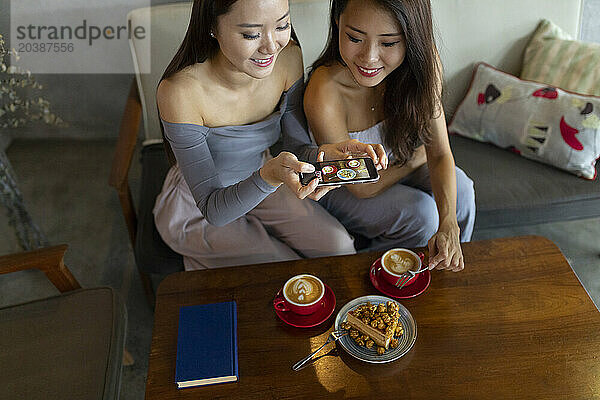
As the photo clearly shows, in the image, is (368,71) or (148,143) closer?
(368,71)

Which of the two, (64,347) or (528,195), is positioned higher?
(528,195)

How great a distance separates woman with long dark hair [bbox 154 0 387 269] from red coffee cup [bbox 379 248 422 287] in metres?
0.24

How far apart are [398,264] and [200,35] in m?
0.76

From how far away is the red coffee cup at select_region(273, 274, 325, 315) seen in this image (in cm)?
122

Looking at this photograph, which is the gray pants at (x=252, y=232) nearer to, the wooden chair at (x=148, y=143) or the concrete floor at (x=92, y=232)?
the wooden chair at (x=148, y=143)

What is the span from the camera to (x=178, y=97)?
1372mm

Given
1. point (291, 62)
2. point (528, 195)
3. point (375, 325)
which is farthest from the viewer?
point (528, 195)

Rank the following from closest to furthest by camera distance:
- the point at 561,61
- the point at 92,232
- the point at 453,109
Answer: the point at 561,61 < the point at 453,109 < the point at 92,232

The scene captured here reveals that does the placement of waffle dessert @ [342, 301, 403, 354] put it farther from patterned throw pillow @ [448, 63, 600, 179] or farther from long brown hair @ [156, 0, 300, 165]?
patterned throw pillow @ [448, 63, 600, 179]

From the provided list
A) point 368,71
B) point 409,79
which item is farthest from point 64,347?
point 409,79

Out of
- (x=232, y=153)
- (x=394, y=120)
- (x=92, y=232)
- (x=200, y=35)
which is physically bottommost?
(x=92, y=232)

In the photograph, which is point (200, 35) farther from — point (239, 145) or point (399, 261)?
point (399, 261)

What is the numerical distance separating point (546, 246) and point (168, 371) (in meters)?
1.04

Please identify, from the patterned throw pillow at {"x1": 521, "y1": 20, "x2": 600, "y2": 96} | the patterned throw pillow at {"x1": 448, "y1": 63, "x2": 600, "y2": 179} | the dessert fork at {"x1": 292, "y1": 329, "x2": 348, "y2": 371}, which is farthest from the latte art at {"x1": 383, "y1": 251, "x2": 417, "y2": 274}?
the patterned throw pillow at {"x1": 521, "y1": 20, "x2": 600, "y2": 96}
